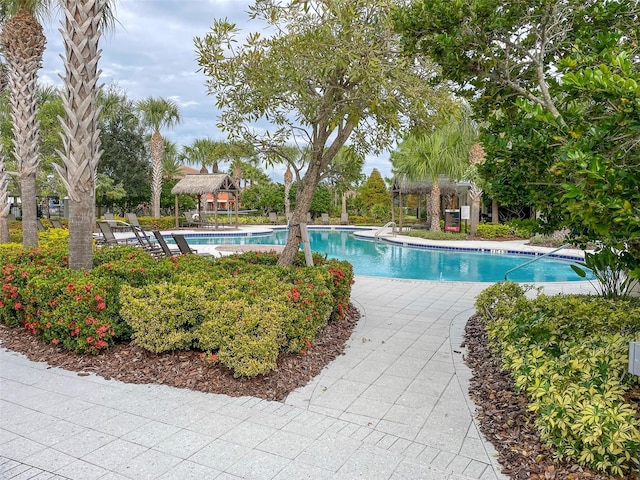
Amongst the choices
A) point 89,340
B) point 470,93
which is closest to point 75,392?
point 89,340

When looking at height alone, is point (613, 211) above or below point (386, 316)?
above

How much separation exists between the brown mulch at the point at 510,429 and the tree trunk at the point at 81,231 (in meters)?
4.99

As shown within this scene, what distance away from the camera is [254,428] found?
3.35 m

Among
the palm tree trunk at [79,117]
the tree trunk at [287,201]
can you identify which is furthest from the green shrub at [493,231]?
the palm tree trunk at [79,117]

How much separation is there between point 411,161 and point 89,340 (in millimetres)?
19638

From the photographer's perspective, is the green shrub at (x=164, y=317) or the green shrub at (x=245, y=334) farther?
the green shrub at (x=164, y=317)

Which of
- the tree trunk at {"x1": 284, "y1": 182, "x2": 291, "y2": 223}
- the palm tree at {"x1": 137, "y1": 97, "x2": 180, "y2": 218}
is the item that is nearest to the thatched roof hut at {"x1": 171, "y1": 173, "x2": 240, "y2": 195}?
the palm tree at {"x1": 137, "y1": 97, "x2": 180, "y2": 218}

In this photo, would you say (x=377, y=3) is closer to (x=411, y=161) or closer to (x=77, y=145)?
(x=77, y=145)

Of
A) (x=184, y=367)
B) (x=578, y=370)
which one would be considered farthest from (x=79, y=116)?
(x=578, y=370)

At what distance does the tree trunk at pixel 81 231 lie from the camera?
5633 mm

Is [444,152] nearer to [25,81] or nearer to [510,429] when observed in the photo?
[25,81]

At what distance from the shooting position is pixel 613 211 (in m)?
2.47

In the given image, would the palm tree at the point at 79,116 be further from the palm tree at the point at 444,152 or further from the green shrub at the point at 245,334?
the palm tree at the point at 444,152

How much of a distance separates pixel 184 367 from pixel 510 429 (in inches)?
120
